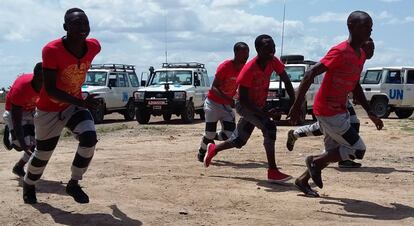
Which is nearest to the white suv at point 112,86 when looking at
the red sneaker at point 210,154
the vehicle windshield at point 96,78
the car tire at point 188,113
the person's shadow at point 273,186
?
the vehicle windshield at point 96,78

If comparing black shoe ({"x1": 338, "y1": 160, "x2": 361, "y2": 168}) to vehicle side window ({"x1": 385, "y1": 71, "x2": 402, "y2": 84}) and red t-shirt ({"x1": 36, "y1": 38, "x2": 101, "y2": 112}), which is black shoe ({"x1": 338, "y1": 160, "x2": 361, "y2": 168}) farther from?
vehicle side window ({"x1": 385, "y1": 71, "x2": 402, "y2": 84})

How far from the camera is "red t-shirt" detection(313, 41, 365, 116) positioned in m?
6.23

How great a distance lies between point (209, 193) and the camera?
7.00 metres

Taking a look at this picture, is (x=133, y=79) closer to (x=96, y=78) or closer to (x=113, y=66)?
(x=113, y=66)

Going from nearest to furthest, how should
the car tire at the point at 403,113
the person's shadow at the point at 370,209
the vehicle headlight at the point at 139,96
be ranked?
the person's shadow at the point at 370,209 → the vehicle headlight at the point at 139,96 → the car tire at the point at 403,113

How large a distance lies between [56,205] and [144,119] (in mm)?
15136

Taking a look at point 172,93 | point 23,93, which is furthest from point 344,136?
point 172,93

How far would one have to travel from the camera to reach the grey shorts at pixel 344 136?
21.2 feet

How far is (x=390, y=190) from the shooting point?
738 centimetres

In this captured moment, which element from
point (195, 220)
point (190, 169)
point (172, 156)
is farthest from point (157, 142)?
point (195, 220)

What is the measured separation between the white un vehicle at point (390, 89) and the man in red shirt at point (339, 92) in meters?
17.3

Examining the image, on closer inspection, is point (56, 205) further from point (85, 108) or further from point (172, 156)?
point (172, 156)

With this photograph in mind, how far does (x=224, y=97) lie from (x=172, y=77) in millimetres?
12808

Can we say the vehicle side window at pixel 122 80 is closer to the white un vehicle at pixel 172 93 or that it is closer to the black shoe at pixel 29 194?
the white un vehicle at pixel 172 93
